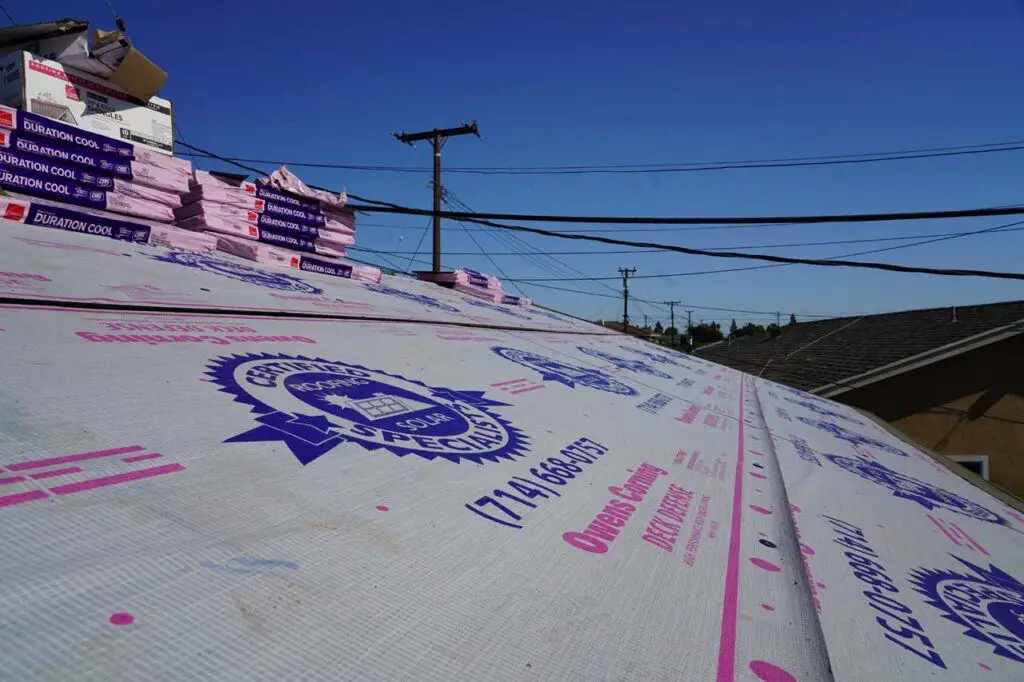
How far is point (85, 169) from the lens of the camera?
3.60 meters

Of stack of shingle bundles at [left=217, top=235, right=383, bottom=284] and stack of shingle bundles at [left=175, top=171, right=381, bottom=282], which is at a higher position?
stack of shingle bundles at [left=175, top=171, right=381, bottom=282]

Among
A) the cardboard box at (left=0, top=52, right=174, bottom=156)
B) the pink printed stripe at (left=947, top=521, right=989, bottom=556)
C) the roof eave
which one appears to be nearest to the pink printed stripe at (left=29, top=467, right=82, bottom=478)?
the pink printed stripe at (left=947, top=521, right=989, bottom=556)

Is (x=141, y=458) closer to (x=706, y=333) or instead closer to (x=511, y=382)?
(x=511, y=382)

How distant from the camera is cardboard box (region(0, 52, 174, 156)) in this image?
3381 mm

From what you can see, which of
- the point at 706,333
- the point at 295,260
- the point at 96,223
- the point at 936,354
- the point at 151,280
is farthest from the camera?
the point at 706,333

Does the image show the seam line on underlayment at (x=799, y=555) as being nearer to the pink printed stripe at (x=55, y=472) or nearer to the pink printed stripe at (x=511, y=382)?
the pink printed stripe at (x=511, y=382)

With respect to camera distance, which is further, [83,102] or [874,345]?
[874,345]

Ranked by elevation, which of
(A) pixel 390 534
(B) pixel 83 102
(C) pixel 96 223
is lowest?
(A) pixel 390 534

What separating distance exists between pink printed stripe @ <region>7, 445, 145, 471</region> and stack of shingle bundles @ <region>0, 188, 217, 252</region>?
3377mm

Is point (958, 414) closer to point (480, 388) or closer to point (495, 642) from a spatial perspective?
point (480, 388)

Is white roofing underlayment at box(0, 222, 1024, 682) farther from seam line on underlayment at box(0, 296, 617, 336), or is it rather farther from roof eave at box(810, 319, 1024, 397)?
roof eave at box(810, 319, 1024, 397)

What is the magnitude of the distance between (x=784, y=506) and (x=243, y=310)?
7.68 ft

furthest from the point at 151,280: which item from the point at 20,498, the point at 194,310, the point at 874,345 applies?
the point at 874,345

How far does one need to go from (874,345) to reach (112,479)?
13814 millimetres
